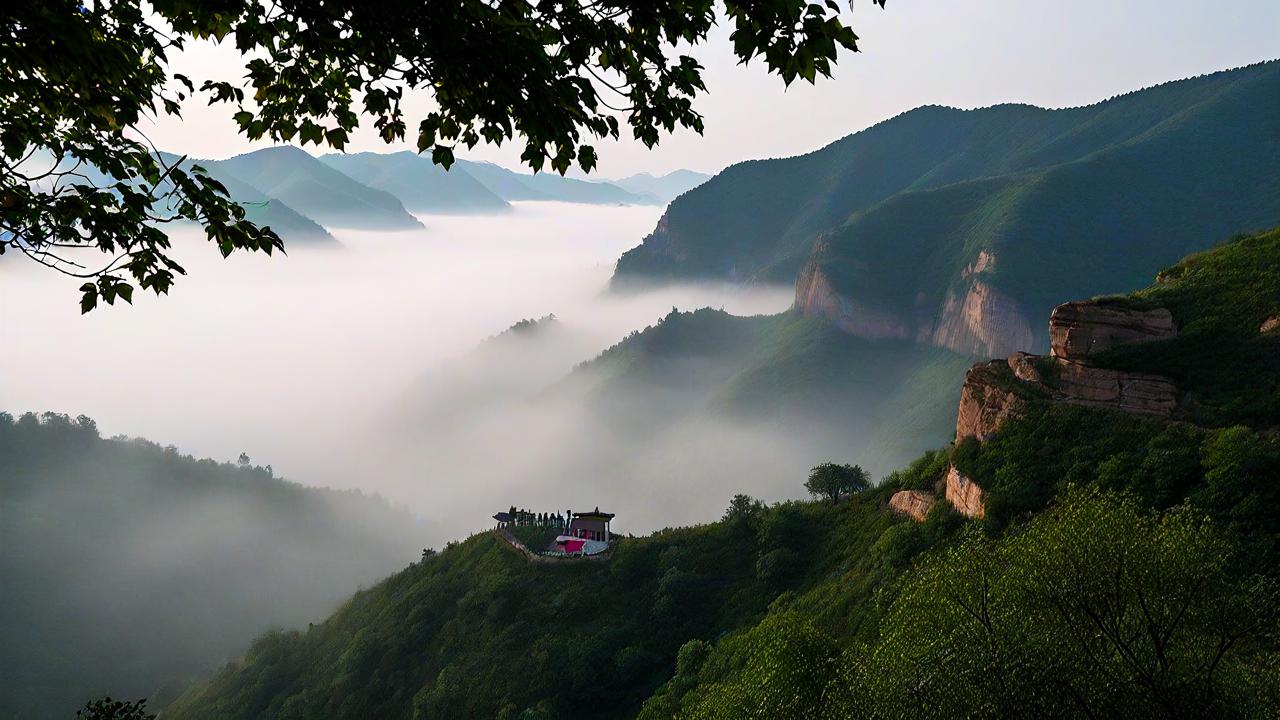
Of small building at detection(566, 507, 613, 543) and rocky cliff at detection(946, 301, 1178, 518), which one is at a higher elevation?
rocky cliff at detection(946, 301, 1178, 518)

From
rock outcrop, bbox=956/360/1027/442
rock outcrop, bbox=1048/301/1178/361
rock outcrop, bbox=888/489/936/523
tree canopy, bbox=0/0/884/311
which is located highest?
tree canopy, bbox=0/0/884/311

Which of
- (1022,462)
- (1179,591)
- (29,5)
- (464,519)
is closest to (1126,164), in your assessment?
(464,519)

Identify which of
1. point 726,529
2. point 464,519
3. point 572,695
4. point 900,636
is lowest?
point 464,519

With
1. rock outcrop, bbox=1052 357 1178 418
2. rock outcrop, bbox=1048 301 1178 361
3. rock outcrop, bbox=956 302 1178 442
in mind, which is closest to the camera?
rock outcrop, bbox=1052 357 1178 418

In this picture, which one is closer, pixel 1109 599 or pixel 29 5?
pixel 29 5

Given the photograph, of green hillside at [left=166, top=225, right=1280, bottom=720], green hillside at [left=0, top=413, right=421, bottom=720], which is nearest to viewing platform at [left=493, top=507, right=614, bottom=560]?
green hillside at [left=166, top=225, right=1280, bottom=720]

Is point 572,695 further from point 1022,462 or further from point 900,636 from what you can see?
point 900,636

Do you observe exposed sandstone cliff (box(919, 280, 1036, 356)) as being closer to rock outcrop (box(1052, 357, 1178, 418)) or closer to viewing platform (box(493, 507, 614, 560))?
viewing platform (box(493, 507, 614, 560))
